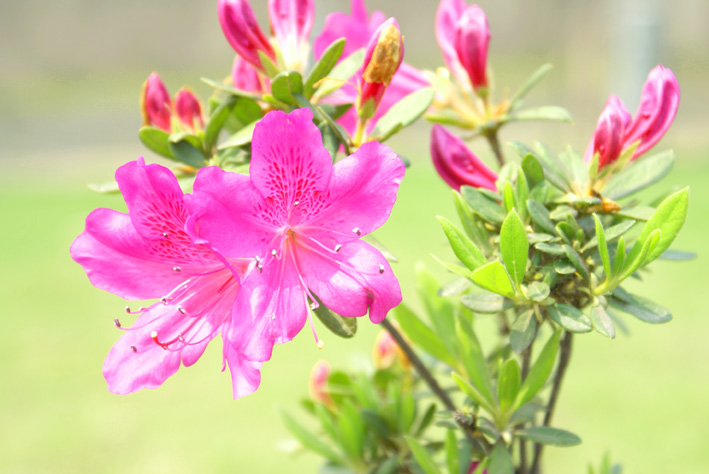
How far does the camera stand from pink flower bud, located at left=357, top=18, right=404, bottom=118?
1.76 ft

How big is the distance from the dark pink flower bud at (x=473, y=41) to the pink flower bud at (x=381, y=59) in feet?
0.44

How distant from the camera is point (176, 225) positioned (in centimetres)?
52

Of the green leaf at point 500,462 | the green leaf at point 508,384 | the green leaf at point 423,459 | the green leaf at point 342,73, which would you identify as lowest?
the green leaf at point 423,459

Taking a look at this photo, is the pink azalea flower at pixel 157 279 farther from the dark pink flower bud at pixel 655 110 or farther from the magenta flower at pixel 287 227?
the dark pink flower bud at pixel 655 110

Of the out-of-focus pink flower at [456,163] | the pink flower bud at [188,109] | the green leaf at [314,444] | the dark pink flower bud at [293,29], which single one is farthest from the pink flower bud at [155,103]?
the green leaf at [314,444]

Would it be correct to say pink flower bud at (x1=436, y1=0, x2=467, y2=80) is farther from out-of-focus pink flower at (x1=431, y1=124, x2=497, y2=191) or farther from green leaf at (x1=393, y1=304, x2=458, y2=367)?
green leaf at (x1=393, y1=304, x2=458, y2=367)

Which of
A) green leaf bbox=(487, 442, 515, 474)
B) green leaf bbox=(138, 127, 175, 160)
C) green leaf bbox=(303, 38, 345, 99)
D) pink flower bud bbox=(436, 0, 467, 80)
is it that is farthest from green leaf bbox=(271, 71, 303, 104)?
green leaf bbox=(487, 442, 515, 474)

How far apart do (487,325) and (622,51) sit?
2.75 meters

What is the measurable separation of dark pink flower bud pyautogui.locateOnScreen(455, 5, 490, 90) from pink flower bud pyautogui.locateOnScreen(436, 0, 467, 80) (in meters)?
0.02

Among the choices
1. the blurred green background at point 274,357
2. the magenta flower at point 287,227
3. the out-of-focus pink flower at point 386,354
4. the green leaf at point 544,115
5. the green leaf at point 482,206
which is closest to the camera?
the magenta flower at point 287,227

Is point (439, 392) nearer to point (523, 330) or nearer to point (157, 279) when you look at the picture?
point (523, 330)

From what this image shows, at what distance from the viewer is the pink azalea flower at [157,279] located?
49 cm

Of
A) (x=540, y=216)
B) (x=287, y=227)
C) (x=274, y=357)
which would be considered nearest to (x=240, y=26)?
(x=287, y=227)

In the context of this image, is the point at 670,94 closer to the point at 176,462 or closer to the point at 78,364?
the point at 176,462
